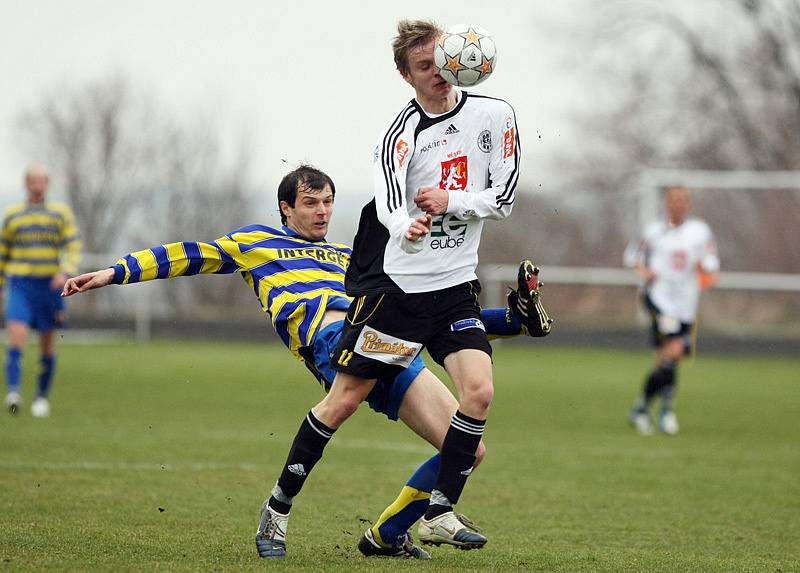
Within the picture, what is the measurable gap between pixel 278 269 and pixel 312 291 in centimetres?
19

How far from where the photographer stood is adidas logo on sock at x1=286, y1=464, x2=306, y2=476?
5402 mm

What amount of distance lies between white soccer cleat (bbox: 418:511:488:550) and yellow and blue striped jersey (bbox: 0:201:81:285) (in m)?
7.79

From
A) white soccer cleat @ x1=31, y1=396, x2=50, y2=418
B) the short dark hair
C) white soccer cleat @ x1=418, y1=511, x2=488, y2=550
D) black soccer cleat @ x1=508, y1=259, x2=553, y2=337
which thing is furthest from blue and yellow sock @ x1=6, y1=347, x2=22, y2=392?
white soccer cleat @ x1=418, y1=511, x2=488, y2=550

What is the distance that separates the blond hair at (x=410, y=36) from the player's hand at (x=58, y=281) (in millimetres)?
7202

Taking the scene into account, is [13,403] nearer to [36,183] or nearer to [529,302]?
[36,183]

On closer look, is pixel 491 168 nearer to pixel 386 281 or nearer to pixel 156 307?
pixel 386 281

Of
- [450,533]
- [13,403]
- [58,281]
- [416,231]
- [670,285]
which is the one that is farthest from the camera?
[670,285]

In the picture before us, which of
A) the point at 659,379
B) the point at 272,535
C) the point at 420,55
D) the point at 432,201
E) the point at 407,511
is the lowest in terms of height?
the point at 659,379

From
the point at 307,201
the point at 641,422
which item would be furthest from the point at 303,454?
the point at 641,422

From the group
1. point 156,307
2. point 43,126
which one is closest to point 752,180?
point 156,307

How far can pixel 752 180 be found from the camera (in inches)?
898

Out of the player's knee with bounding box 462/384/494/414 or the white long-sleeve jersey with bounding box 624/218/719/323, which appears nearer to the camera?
the player's knee with bounding box 462/384/494/414

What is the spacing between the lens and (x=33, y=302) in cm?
1216

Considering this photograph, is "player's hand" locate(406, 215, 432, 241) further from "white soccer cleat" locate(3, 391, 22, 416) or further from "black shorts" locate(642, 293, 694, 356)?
"black shorts" locate(642, 293, 694, 356)
